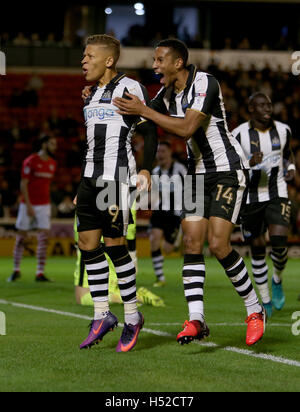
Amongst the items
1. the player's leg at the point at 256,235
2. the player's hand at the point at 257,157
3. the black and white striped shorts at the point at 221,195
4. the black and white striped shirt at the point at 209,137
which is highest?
the black and white striped shirt at the point at 209,137

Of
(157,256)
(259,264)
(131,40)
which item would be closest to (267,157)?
(259,264)

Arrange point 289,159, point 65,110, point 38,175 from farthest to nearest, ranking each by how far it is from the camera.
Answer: point 65,110 → point 38,175 → point 289,159

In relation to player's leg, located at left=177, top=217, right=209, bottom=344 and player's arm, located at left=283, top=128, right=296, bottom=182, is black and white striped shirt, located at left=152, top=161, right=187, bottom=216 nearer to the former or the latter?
player's arm, located at left=283, top=128, right=296, bottom=182

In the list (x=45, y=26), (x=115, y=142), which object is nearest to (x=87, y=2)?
(x=45, y=26)

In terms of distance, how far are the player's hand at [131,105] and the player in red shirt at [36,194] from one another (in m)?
7.38

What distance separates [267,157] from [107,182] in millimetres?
3175

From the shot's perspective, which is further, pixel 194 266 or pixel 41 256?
pixel 41 256

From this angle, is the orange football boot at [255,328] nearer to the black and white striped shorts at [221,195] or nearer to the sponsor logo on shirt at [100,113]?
the black and white striped shorts at [221,195]

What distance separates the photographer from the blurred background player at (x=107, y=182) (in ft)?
18.3

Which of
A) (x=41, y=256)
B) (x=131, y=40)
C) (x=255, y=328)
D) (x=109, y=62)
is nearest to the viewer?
(x=255, y=328)

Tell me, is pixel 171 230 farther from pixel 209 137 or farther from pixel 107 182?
pixel 107 182

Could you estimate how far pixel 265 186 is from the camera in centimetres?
823

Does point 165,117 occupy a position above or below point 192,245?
above

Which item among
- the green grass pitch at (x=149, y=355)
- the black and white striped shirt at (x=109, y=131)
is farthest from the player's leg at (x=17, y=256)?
the black and white striped shirt at (x=109, y=131)
